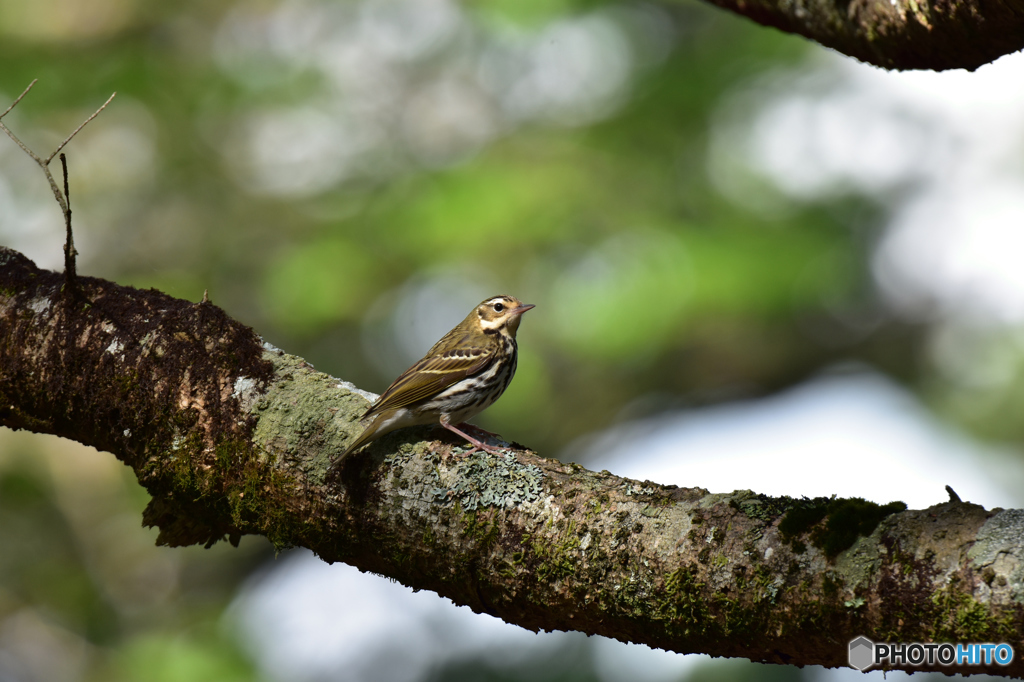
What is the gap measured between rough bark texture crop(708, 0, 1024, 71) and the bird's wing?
2395 mm

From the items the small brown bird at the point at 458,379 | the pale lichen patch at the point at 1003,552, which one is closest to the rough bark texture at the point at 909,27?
the pale lichen patch at the point at 1003,552

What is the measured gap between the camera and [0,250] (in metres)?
4.15

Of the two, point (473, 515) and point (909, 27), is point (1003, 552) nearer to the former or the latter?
point (473, 515)

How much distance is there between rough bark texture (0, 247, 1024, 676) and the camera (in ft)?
7.98

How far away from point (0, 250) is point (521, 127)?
24.2 ft

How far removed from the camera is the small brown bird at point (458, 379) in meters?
3.80

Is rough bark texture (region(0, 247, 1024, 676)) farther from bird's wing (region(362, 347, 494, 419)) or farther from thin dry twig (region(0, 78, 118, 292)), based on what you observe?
bird's wing (region(362, 347, 494, 419))

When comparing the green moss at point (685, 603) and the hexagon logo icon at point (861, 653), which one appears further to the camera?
the green moss at point (685, 603)

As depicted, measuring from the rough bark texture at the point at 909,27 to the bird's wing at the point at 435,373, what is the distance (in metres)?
2.39

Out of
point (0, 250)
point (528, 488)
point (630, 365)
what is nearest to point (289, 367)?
point (528, 488)

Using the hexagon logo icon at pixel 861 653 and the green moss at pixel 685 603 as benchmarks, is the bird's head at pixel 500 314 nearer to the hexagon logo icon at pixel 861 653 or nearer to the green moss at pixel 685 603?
the green moss at pixel 685 603

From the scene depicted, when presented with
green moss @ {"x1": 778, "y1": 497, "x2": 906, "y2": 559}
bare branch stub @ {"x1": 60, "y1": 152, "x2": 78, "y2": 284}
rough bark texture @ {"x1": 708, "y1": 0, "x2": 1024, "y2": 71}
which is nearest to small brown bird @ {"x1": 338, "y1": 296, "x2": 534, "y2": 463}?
green moss @ {"x1": 778, "y1": 497, "x2": 906, "y2": 559}

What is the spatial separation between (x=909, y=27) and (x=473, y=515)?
7.77 feet

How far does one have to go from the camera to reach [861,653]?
252 centimetres
